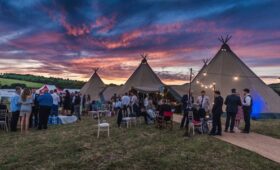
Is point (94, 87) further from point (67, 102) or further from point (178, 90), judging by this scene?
point (67, 102)

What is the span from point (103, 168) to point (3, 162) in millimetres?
2186

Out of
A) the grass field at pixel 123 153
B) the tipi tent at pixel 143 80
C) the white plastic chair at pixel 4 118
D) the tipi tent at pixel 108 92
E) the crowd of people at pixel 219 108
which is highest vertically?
the tipi tent at pixel 143 80

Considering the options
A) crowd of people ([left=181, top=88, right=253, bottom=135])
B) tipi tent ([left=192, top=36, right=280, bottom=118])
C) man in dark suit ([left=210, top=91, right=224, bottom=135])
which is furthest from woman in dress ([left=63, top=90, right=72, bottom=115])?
tipi tent ([left=192, top=36, right=280, bottom=118])

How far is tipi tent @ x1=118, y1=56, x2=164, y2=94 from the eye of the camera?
88.3 feet

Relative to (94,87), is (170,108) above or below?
below

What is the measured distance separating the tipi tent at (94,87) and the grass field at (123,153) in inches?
829

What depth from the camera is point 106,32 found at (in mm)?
20641

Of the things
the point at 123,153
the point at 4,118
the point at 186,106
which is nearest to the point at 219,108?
the point at 186,106

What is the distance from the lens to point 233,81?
20266 mm

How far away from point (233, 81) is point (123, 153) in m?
15.1

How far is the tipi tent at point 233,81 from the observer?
745 inches

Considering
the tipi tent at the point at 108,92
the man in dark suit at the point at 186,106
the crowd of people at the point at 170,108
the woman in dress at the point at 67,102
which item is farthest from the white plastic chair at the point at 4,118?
the tipi tent at the point at 108,92

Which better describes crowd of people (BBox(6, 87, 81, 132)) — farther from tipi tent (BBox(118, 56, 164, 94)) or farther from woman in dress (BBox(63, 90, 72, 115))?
tipi tent (BBox(118, 56, 164, 94))

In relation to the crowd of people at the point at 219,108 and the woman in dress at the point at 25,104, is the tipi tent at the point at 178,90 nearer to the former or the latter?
the crowd of people at the point at 219,108
